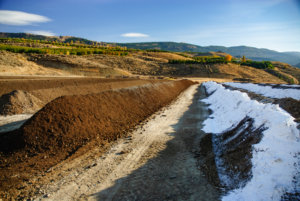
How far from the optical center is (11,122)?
9.43m

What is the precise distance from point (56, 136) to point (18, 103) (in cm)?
632

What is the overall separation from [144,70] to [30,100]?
56231mm

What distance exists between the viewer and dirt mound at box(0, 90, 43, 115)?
10898mm

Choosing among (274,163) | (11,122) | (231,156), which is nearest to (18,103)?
(11,122)

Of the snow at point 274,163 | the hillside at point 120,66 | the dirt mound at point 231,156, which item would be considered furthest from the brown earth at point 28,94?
the hillside at point 120,66

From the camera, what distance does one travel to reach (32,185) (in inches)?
190

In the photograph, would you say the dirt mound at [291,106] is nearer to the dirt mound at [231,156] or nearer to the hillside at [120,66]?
the dirt mound at [231,156]

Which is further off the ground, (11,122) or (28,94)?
(28,94)

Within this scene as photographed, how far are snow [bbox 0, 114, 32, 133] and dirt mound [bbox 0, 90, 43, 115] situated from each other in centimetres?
60

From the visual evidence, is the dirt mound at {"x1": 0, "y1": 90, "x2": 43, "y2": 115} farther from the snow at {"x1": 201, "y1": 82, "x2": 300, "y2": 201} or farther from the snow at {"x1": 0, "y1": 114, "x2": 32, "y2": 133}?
the snow at {"x1": 201, "y1": 82, "x2": 300, "y2": 201}

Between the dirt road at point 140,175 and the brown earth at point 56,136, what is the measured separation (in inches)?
34.5

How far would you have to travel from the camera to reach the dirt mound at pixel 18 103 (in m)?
10.9

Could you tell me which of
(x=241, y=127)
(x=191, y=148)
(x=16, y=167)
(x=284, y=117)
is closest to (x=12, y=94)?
(x=16, y=167)

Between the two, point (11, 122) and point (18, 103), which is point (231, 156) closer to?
point (11, 122)
